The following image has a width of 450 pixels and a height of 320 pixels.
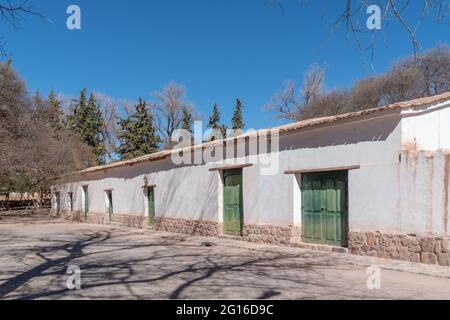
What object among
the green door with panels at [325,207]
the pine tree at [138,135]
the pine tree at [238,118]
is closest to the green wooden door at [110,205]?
the green door with panels at [325,207]

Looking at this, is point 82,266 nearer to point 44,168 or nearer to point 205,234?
point 205,234

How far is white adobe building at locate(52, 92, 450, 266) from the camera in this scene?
8836 millimetres

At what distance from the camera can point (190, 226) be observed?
16.0 metres

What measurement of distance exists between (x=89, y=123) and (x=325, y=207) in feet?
124

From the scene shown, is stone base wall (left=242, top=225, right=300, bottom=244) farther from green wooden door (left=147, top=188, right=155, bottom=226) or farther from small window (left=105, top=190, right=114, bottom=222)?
small window (left=105, top=190, right=114, bottom=222)

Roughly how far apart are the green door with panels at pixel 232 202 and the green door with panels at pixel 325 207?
2.81m

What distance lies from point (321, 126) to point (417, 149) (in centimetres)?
240

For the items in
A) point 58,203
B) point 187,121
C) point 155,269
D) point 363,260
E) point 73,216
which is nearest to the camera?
point 155,269

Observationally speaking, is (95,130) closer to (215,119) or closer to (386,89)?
(215,119)

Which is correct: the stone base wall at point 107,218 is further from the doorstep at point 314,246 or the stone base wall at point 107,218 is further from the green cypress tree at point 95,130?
the green cypress tree at point 95,130

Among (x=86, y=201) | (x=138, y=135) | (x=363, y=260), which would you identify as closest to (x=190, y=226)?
(x=363, y=260)

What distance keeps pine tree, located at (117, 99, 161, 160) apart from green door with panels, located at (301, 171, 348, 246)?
31131 mm

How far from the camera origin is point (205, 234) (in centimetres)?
1511

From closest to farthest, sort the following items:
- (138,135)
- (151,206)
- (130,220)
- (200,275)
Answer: (200,275)
(151,206)
(130,220)
(138,135)
